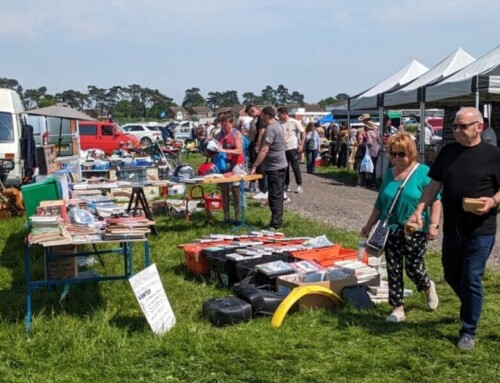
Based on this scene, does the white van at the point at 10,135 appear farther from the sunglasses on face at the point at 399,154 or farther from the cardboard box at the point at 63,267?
the sunglasses on face at the point at 399,154

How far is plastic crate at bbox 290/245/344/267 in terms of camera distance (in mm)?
6569

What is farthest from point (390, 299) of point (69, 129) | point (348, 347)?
point (69, 129)

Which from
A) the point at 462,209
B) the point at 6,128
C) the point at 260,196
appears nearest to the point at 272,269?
the point at 462,209

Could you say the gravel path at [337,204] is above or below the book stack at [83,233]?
below

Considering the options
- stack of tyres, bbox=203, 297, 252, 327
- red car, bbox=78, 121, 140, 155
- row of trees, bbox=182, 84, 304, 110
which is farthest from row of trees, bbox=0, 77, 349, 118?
stack of tyres, bbox=203, 297, 252, 327

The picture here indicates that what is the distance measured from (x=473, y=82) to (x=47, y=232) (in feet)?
28.4

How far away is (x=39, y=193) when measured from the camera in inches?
269

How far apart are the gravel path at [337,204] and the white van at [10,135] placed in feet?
20.1

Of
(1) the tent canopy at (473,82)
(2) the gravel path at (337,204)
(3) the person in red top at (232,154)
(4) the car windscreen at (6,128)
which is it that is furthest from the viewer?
(4) the car windscreen at (6,128)

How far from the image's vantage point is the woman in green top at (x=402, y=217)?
203 inches

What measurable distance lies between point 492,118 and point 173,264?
12.7 meters

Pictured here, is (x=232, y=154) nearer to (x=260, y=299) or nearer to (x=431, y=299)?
(x=260, y=299)

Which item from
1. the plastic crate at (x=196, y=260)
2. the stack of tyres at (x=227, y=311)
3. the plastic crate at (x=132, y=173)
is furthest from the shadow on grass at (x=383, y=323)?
the plastic crate at (x=132, y=173)

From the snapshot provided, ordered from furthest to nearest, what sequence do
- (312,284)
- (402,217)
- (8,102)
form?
1. (8,102)
2. (312,284)
3. (402,217)
